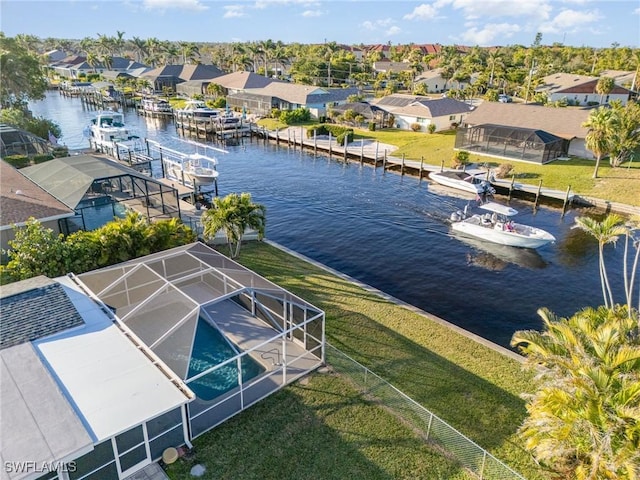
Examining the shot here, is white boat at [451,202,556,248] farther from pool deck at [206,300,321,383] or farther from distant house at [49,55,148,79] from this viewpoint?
distant house at [49,55,148,79]

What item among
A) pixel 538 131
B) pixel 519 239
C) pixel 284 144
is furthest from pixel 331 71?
pixel 519 239

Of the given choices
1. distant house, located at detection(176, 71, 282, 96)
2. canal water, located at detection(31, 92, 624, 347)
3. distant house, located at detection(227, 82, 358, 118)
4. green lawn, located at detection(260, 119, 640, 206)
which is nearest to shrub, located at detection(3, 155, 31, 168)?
canal water, located at detection(31, 92, 624, 347)

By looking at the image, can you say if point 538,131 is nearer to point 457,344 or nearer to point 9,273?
point 457,344

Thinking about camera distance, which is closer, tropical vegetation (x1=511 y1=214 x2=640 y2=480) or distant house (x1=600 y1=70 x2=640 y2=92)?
tropical vegetation (x1=511 y1=214 x2=640 y2=480)

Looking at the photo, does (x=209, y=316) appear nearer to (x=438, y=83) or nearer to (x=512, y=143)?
(x=512, y=143)

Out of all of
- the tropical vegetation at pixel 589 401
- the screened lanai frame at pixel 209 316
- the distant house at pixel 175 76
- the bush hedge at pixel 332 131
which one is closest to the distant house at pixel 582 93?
the bush hedge at pixel 332 131

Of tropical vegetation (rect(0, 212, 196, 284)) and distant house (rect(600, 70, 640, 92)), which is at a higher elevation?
distant house (rect(600, 70, 640, 92))

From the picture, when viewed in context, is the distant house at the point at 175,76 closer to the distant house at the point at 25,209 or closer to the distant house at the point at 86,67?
the distant house at the point at 86,67
